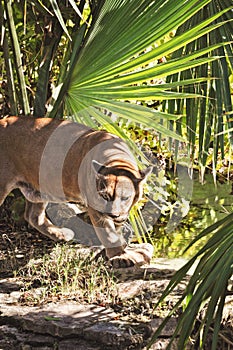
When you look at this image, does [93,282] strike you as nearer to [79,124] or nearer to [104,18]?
[79,124]

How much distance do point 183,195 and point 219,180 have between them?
2.75 feet

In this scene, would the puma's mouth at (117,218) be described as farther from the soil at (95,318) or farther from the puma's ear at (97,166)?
the soil at (95,318)

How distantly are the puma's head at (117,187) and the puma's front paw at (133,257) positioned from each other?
→ 0.68m

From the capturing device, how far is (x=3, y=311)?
432 centimetres

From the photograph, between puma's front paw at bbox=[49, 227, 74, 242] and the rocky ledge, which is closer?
the rocky ledge

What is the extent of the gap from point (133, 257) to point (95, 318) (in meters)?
0.63

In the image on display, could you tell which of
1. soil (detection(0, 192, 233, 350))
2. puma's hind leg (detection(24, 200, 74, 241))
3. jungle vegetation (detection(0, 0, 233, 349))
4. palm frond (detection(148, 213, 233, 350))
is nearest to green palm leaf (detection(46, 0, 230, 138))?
jungle vegetation (detection(0, 0, 233, 349))

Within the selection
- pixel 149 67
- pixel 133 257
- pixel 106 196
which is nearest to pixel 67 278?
pixel 133 257

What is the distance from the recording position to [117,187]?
12.8 feet

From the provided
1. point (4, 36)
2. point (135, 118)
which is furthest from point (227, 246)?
point (4, 36)

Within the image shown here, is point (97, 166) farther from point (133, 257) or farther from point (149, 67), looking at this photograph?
point (133, 257)

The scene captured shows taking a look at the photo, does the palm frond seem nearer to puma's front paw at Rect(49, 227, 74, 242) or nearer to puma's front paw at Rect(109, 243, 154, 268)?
puma's front paw at Rect(109, 243, 154, 268)

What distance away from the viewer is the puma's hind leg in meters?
4.99

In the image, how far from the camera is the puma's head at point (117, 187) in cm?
389
